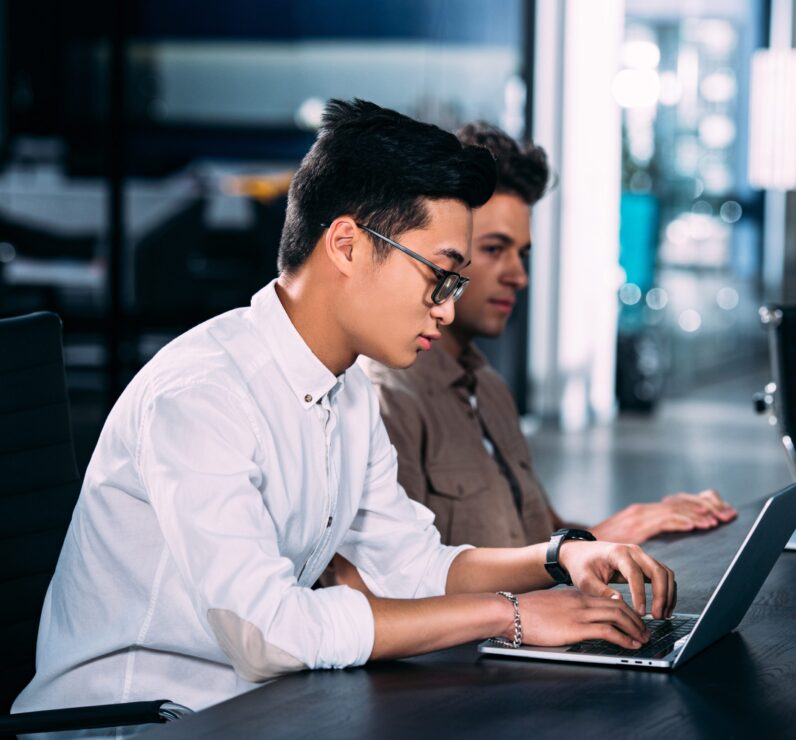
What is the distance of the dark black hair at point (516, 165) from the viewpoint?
8.77 ft

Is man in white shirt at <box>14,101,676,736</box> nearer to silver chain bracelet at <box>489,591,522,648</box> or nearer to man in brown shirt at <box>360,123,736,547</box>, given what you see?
silver chain bracelet at <box>489,591,522,648</box>

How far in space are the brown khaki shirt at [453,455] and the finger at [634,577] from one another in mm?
678

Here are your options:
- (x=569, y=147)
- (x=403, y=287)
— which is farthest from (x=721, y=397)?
(x=403, y=287)

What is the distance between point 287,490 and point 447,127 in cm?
608

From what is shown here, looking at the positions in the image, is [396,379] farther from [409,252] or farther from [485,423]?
[409,252]

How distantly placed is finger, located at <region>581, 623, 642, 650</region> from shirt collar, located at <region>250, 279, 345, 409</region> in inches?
16.9

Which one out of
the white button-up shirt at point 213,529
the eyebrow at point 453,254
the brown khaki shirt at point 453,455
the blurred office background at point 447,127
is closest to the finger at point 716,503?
the brown khaki shirt at point 453,455

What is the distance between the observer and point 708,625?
1531 millimetres

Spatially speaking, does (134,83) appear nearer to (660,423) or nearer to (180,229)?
(180,229)

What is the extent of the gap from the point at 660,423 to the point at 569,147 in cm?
180

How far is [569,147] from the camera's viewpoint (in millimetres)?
8562

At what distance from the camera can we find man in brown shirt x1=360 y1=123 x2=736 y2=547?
94.6 inches

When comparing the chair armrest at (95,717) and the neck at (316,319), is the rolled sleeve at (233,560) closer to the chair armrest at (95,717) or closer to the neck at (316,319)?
the chair armrest at (95,717)

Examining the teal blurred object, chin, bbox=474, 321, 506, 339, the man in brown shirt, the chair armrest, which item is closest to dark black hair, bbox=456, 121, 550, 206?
the man in brown shirt
